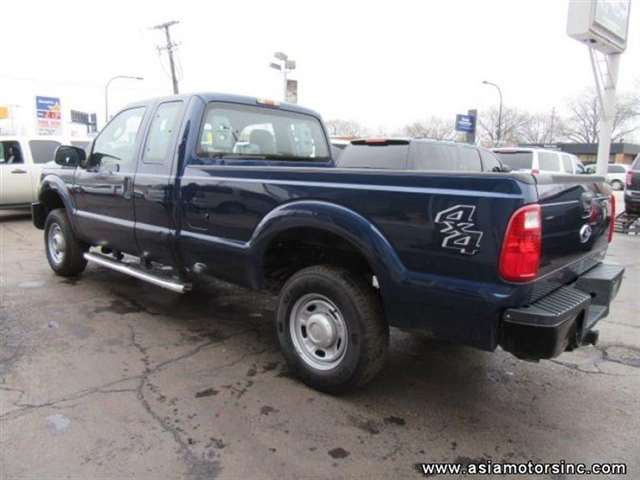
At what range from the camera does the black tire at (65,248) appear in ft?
19.4

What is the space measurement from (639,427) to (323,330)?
196 cm

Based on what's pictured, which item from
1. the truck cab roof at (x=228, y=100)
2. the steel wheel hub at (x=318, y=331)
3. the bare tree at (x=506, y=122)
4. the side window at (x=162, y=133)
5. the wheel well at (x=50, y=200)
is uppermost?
the bare tree at (x=506, y=122)

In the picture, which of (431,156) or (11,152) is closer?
(431,156)

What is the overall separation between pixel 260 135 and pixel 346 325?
2.21 meters

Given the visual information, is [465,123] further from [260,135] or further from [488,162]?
[260,135]

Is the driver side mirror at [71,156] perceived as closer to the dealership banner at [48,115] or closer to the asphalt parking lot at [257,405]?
the asphalt parking lot at [257,405]

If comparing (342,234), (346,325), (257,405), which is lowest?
(257,405)

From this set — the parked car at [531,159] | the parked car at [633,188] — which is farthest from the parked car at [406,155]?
the parked car at [531,159]

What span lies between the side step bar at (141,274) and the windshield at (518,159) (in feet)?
35.2

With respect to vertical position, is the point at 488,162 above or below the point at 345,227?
above

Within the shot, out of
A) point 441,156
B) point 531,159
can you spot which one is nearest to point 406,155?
point 441,156

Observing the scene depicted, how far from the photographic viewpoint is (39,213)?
650 cm

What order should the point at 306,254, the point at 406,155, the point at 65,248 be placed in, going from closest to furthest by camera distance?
1. the point at 306,254
2. the point at 65,248
3. the point at 406,155

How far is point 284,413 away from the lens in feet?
10.4
